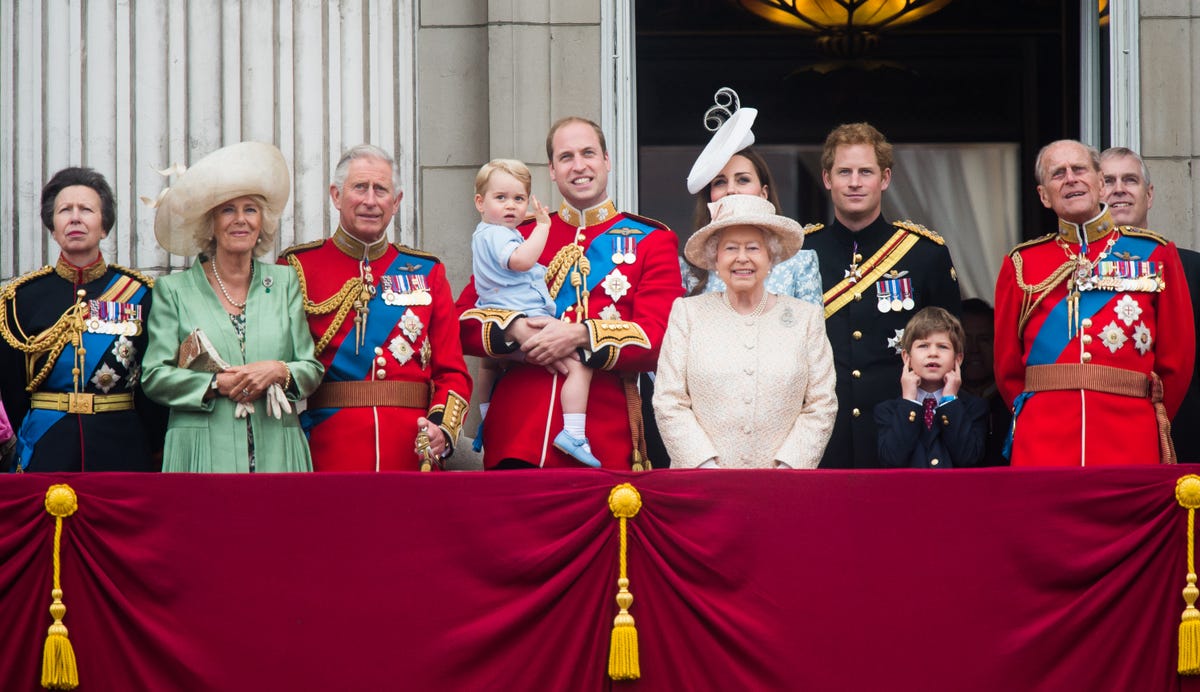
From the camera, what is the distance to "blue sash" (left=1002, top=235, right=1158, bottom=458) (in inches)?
262

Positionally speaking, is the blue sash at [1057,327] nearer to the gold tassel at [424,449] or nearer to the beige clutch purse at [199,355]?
the gold tassel at [424,449]

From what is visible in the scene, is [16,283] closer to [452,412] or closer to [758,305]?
[452,412]

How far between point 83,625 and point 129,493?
16.8 inches

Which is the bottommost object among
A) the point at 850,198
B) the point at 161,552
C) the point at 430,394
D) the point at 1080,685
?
the point at 1080,685

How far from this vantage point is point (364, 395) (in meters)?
6.70

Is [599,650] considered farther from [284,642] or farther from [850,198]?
[850,198]

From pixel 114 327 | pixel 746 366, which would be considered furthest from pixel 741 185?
pixel 114 327

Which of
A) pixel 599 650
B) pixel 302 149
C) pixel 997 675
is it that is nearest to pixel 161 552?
pixel 599 650

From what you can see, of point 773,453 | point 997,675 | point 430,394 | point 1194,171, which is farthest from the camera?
point 1194,171

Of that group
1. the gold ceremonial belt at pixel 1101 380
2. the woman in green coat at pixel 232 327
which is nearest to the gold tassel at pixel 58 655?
the woman in green coat at pixel 232 327

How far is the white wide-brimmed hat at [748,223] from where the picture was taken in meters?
6.46

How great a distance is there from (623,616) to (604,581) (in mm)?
140

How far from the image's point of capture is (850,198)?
7141 mm

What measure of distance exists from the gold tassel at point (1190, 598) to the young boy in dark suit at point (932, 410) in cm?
103
